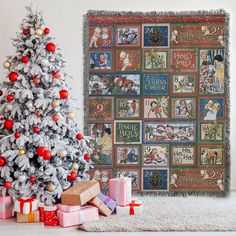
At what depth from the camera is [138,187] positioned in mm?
4164

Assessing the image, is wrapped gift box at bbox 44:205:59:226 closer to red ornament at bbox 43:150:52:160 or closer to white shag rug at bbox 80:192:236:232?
white shag rug at bbox 80:192:236:232

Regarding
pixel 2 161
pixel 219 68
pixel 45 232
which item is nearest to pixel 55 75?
pixel 2 161

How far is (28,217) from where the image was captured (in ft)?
10.9

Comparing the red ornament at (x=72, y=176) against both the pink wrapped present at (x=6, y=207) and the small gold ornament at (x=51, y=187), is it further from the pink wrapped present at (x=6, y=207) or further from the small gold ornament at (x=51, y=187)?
the pink wrapped present at (x=6, y=207)

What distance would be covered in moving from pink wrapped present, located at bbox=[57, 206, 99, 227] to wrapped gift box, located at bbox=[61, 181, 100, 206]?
0.20ft

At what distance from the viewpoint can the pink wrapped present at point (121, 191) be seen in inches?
138

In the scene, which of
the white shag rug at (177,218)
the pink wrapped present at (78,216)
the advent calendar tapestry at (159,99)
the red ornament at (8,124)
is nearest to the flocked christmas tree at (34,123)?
the red ornament at (8,124)

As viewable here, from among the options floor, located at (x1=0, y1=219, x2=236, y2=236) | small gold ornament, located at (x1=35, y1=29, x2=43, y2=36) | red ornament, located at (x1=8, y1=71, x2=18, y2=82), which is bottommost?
floor, located at (x1=0, y1=219, x2=236, y2=236)

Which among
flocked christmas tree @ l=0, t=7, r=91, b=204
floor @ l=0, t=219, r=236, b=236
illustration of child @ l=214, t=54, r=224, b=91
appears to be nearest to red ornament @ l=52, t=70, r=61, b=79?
flocked christmas tree @ l=0, t=7, r=91, b=204

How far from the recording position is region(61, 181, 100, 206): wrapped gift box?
3.23 meters

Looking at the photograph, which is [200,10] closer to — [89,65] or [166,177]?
[89,65]

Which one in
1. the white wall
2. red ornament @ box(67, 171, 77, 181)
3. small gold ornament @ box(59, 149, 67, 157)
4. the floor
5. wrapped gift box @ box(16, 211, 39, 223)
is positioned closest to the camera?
the floor

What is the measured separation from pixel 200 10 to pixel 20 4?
1.56m

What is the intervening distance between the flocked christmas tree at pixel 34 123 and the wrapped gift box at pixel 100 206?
Result: 0.25m
